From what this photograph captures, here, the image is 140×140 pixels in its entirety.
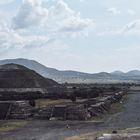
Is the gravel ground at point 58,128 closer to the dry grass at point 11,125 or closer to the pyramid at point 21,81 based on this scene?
the dry grass at point 11,125

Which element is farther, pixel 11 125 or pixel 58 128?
pixel 11 125

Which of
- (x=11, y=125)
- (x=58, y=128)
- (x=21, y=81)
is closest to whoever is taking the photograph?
(x=58, y=128)

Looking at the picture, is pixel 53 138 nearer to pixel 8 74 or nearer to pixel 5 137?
pixel 5 137

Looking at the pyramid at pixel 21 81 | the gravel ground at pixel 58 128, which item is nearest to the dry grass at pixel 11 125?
the gravel ground at pixel 58 128

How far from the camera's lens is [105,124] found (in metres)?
56.0

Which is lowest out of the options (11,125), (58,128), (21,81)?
(58,128)

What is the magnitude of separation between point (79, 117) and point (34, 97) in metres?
36.6

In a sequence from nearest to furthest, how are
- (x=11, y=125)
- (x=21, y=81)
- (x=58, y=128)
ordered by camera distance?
(x=58, y=128) → (x=11, y=125) → (x=21, y=81)

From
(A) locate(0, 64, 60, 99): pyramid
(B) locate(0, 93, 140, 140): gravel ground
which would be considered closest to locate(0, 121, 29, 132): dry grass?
(B) locate(0, 93, 140, 140): gravel ground

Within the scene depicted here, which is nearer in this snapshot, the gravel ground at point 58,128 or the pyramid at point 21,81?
the gravel ground at point 58,128

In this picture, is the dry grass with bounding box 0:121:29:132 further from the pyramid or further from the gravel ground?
the pyramid

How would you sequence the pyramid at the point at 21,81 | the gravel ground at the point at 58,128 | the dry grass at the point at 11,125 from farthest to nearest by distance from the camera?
the pyramid at the point at 21,81 → the dry grass at the point at 11,125 → the gravel ground at the point at 58,128

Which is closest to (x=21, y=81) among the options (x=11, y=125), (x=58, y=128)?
(x=11, y=125)

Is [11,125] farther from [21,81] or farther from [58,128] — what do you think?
[21,81]
